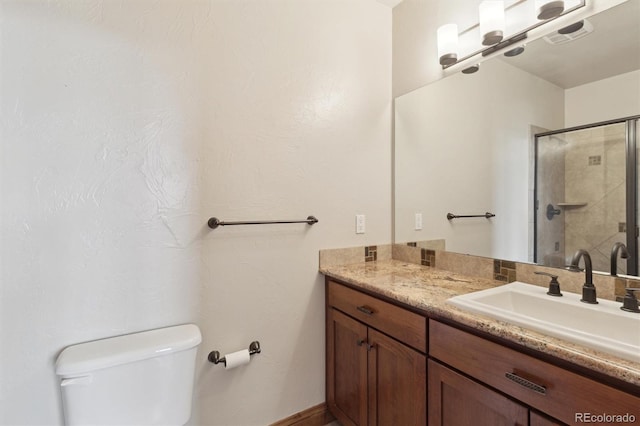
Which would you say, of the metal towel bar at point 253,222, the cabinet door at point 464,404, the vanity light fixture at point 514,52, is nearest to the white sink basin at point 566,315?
the cabinet door at point 464,404

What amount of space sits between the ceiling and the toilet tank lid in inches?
73.3

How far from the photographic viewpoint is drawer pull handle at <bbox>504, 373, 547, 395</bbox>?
0.78 m

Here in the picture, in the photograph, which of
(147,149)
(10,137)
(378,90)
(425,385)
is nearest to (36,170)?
(10,137)

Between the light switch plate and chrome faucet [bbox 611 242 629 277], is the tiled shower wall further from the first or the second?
the light switch plate

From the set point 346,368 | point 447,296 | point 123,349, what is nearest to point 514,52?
point 447,296

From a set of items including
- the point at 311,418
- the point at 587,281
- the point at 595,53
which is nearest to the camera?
the point at 587,281

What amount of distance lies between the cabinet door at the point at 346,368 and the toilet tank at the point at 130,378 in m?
0.71

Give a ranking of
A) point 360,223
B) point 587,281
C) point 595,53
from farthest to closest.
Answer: point 360,223 < point 595,53 < point 587,281

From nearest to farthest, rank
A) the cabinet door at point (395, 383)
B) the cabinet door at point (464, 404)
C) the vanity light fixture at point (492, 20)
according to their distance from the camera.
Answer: the cabinet door at point (464, 404) < the cabinet door at point (395, 383) < the vanity light fixture at point (492, 20)

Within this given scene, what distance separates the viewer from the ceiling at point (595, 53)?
107cm

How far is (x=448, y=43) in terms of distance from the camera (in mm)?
1555

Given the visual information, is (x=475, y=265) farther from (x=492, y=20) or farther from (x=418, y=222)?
(x=492, y=20)

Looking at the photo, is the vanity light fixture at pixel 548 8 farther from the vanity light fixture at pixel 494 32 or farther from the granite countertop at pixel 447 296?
the granite countertop at pixel 447 296

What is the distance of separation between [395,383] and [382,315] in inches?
10.6
